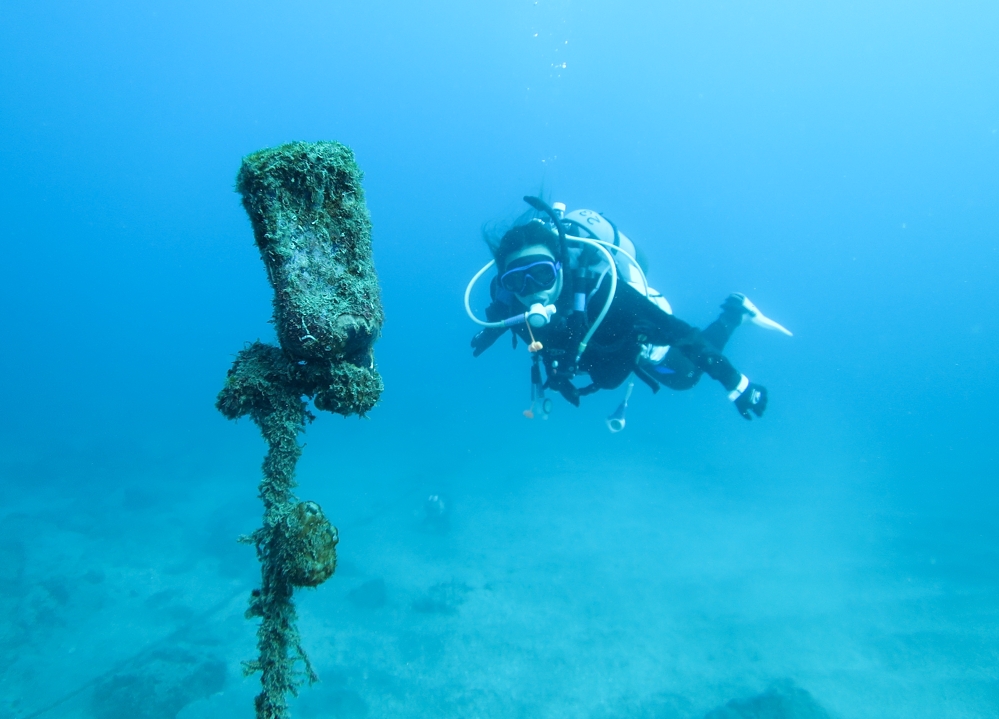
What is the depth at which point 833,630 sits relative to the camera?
35.0 ft

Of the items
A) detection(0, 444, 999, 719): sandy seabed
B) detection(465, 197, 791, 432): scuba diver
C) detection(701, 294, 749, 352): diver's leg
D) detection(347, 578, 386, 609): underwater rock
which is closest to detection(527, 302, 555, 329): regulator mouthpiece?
detection(465, 197, 791, 432): scuba diver

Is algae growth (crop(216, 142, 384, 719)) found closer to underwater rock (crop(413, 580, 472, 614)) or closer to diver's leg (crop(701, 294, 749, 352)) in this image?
diver's leg (crop(701, 294, 749, 352))

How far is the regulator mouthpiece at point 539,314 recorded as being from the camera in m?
5.96

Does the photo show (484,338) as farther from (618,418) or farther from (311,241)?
(311,241)

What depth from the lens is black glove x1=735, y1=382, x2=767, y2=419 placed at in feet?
22.5

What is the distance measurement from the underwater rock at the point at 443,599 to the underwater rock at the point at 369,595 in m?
0.82

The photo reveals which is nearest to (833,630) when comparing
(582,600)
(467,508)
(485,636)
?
(582,600)

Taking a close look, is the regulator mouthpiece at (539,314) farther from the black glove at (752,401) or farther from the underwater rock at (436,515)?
the underwater rock at (436,515)

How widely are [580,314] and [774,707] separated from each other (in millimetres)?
7412

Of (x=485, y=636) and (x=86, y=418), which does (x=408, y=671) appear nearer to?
Answer: (x=485, y=636)

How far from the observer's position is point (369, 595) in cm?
1149

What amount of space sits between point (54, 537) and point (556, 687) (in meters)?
16.1

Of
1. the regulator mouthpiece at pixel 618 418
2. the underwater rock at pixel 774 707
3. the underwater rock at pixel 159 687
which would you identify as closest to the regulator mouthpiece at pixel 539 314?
the regulator mouthpiece at pixel 618 418

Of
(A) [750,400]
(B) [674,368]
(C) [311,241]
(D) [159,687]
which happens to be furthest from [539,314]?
(D) [159,687]
